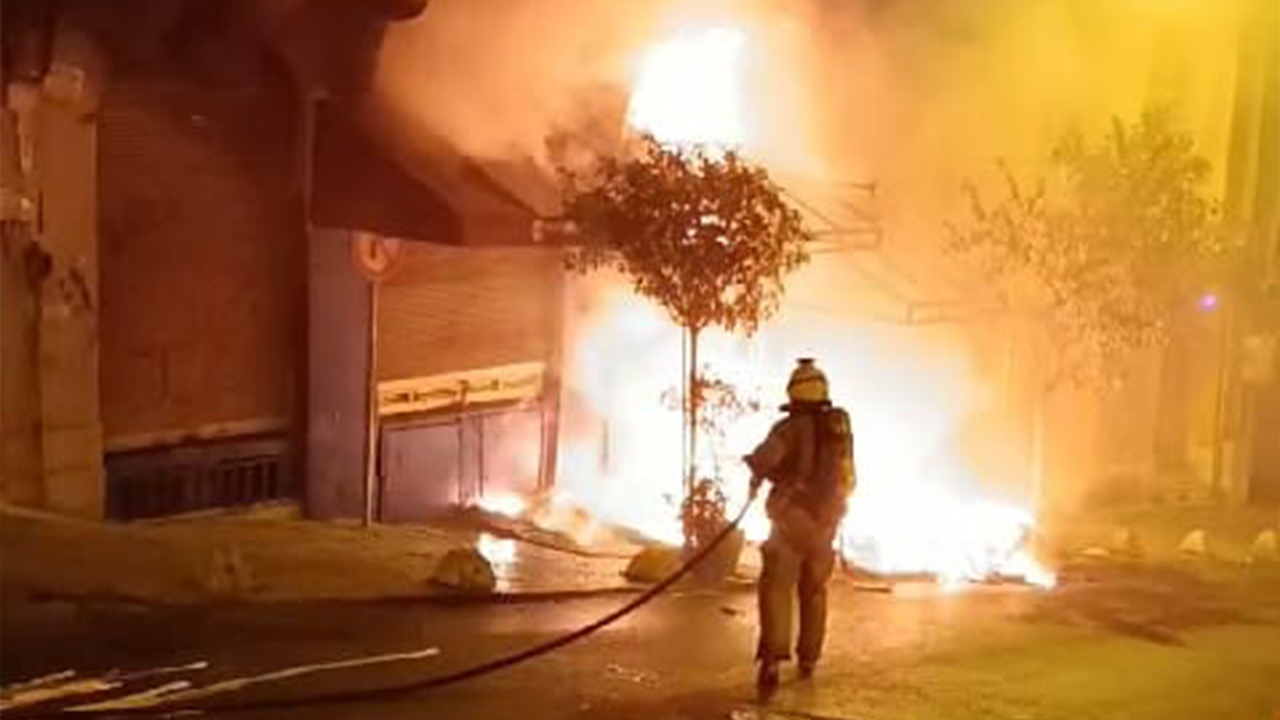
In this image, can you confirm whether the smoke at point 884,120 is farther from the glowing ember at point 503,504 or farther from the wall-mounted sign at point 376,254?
the wall-mounted sign at point 376,254

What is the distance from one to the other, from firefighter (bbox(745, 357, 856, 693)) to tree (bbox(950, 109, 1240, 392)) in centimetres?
910

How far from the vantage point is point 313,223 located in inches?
592

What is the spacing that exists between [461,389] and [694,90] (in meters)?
3.76

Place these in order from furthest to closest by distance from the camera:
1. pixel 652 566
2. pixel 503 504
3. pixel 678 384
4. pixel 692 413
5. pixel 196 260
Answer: pixel 678 384
pixel 503 504
pixel 196 260
pixel 692 413
pixel 652 566

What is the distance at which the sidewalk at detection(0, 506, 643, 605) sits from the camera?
11703 mm

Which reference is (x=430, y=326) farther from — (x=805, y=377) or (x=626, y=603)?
(x=805, y=377)

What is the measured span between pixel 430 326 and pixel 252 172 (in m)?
2.23

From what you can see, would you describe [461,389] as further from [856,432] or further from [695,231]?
[856,432]

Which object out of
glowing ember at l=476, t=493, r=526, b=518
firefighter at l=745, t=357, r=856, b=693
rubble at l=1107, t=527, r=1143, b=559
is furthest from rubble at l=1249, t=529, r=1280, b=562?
firefighter at l=745, t=357, r=856, b=693

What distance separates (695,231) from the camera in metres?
13.6

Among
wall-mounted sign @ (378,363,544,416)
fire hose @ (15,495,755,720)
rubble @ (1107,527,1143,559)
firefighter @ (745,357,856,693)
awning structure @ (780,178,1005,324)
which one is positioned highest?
awning structure @ (780,178,1005,324)

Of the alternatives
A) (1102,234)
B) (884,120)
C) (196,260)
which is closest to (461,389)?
(196,260)

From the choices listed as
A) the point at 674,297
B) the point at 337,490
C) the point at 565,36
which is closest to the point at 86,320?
the point at 337,490

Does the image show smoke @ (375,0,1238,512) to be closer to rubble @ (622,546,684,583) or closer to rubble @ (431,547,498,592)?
rubble @ (622,546,684,583)
